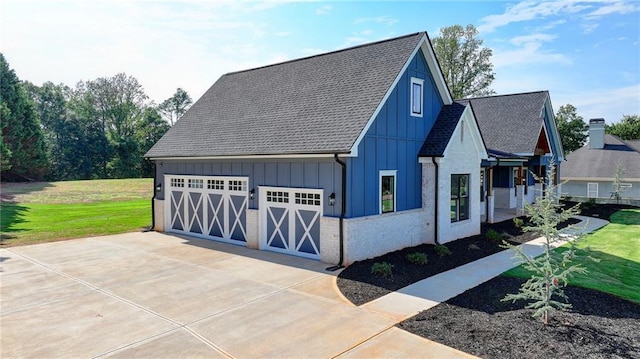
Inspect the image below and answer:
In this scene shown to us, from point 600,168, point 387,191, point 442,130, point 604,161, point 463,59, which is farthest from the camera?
point 463,59

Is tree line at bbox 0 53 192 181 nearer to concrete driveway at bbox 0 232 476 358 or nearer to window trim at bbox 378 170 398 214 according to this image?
concrete driveway at bbox 0 232 476 358

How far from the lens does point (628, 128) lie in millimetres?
54281

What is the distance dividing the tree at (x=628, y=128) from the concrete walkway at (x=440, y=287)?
5657 cm

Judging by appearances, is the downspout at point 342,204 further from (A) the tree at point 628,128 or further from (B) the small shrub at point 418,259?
(A) the tree at point 628,128

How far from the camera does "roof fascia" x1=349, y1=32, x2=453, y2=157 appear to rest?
11.1 meters

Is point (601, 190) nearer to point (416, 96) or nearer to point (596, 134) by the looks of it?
point (596, 134)

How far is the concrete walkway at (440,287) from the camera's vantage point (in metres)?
7.86

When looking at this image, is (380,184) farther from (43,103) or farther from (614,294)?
(43,103)

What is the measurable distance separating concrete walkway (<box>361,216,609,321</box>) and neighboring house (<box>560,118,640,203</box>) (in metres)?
23.0

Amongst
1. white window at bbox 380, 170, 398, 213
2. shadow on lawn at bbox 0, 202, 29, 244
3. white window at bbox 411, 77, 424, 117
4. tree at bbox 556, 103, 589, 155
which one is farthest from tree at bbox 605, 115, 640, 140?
shadow on lawn at bbox 0, 202, 29, 244

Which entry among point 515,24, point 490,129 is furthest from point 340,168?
point 490,129

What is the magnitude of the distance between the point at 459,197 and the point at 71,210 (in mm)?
24018

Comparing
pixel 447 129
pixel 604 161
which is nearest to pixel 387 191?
pixel 447 129

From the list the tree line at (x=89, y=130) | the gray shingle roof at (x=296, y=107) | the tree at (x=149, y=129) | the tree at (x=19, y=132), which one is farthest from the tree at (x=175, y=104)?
the gray shingle roof at (x=296, y=107)
